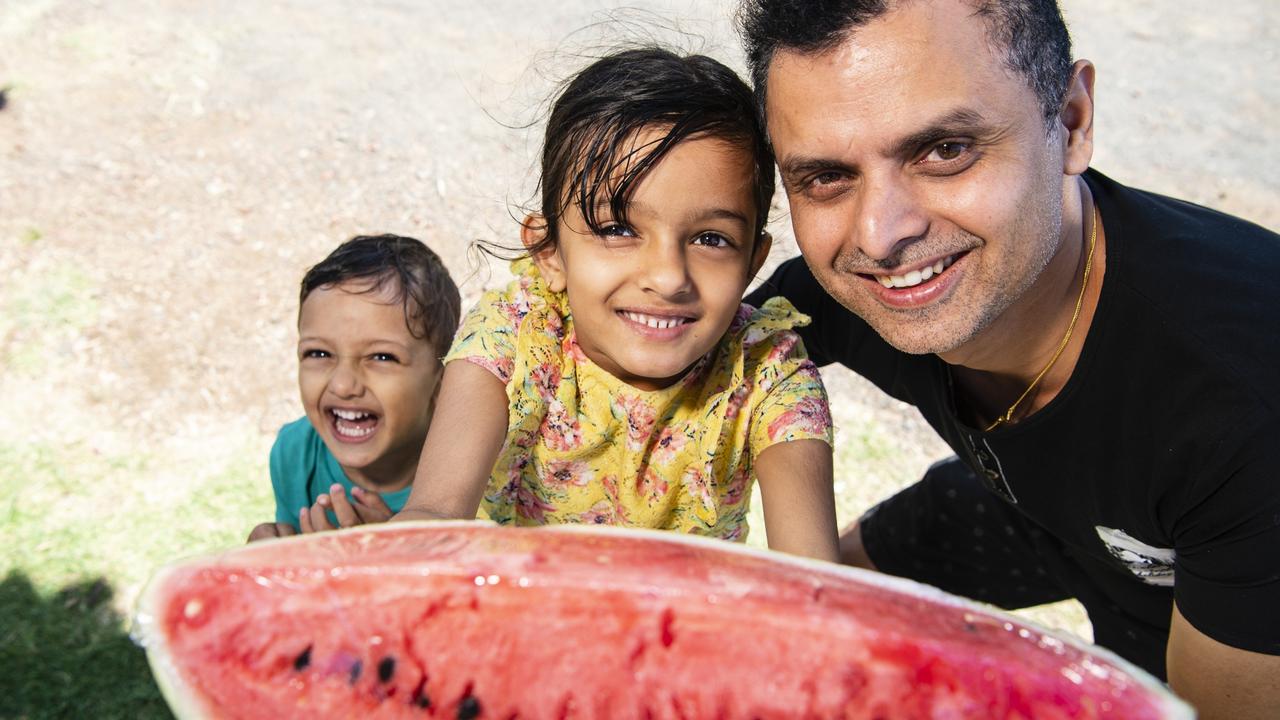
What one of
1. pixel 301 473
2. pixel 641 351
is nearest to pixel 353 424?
pixel 301 473

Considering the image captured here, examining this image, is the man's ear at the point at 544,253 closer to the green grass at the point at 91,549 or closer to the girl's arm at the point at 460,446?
the girl's arm at the point at 460,446

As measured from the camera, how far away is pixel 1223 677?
2.13 meters

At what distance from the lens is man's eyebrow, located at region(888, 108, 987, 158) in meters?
1.89

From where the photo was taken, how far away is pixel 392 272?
3102 millimetres

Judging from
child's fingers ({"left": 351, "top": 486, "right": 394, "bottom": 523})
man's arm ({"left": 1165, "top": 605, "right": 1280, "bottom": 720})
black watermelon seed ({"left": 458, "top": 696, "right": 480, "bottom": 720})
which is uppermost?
black watermelon seed ({"left": 458, "top": 696, "right": 480, "bottom": 720})

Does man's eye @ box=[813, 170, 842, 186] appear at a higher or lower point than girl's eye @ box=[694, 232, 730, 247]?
higher

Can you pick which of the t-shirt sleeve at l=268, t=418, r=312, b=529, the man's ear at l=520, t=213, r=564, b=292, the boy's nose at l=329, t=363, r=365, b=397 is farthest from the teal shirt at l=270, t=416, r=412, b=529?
the man's ear at l=520, t=213, r=564, b=292

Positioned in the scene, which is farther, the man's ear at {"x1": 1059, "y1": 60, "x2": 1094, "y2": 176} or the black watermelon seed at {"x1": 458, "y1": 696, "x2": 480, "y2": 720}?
the man's ear at {"x1": 1059, "y1": 60, "x2": 1094, "y2": 176}

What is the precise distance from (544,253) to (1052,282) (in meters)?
1.20

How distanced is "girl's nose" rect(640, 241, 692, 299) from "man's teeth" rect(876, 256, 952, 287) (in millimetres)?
419

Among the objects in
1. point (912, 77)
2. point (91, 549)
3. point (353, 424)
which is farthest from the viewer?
point (91, 549)

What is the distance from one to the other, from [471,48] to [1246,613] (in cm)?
748

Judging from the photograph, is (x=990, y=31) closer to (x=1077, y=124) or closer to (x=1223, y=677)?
(x=1077, y=124)

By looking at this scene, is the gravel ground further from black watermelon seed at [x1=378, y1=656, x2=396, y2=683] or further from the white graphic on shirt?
black watermelon seed at [x1=378, y1=656, x2=396, y2=683]
